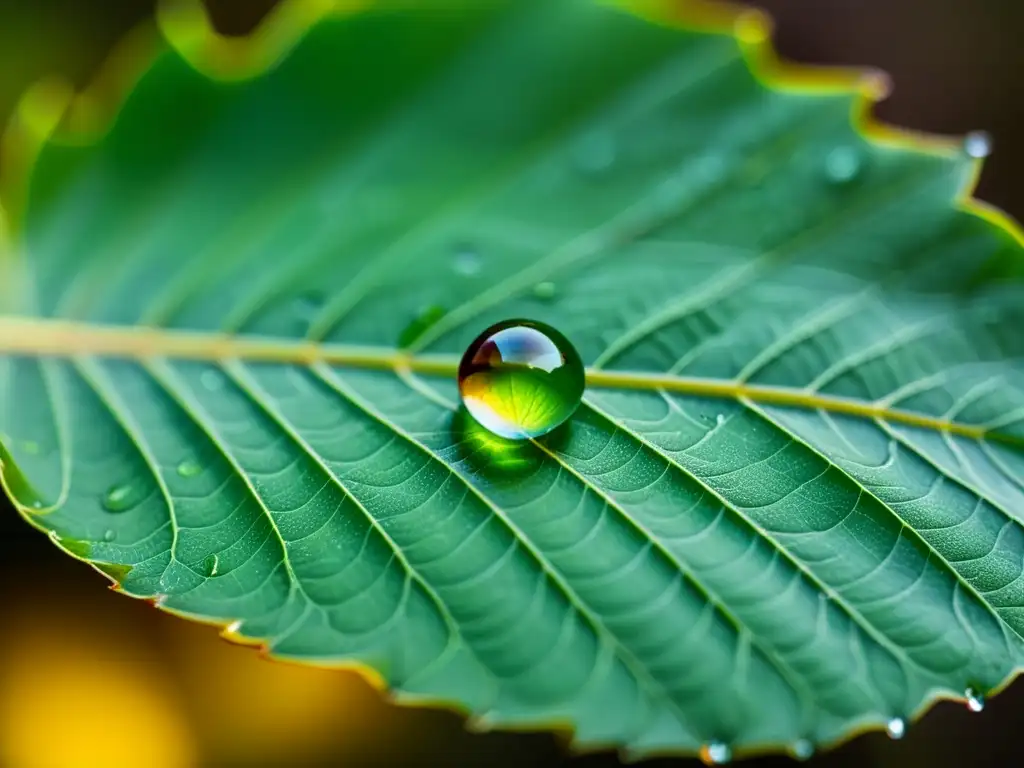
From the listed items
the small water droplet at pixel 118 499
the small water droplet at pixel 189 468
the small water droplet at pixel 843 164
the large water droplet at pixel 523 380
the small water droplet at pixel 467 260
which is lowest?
the small water droplet at pixel 118 499

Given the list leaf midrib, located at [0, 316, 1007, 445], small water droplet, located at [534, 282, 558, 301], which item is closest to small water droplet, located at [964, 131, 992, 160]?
leaf midrib, located at [0, 316, 1007, 445]

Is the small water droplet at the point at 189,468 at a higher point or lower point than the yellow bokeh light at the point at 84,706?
higher

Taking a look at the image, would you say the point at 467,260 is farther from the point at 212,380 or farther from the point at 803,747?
the point at 803,747

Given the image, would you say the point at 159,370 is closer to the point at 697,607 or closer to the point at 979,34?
the point at 697,607

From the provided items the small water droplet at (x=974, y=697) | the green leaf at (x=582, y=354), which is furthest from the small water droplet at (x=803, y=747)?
the small water droplet at (x=974, y=697)

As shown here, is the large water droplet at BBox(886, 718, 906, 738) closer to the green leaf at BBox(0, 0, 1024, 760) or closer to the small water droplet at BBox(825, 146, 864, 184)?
the green leaf at BBox(0, 0, 1024, 760)

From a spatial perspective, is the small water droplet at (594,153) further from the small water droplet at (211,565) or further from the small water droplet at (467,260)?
the small water droplet at (211,565)
